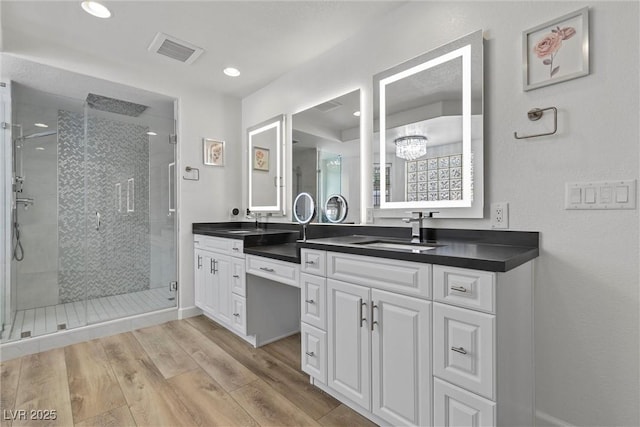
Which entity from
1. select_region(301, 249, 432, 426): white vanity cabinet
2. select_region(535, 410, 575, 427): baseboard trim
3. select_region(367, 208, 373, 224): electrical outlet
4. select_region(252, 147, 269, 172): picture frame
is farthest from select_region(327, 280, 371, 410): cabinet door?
select_region(252, 147, 269, 172): picture frame

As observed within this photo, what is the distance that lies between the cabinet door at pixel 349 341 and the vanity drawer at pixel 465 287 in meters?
0.37

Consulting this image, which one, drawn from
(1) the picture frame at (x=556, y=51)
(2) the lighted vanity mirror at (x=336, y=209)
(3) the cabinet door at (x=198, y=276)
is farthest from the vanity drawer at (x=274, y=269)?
(1) the picture frame at (x=556, y=51)

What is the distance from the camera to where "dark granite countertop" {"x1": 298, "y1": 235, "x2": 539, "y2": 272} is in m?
1.06

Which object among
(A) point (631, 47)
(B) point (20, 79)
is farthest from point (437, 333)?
(B) point (20, 79)

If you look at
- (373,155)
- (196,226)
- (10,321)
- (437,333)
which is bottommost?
(10,321)

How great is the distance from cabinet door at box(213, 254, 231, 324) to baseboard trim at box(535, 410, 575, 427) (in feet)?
6.92

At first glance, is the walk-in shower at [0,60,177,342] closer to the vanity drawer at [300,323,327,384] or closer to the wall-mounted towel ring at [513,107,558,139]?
the vanity drawer at [300,323,327,384]

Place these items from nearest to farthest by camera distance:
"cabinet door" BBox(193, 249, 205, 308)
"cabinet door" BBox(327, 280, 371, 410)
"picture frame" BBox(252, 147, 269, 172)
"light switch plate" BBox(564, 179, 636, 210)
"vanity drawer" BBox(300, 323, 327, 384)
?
"light switch plate" BBox(564, 179, 636, 210) < "cabinet door" BBox(327, 280, 371, 410) < "vanity drawer" BBox(300, 323, 327, 384) < "cabinet door" BBox(193, 249, 205, 308) < "picture frame" BBox(252, 147, 269, 172)

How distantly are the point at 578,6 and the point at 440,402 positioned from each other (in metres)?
1.77

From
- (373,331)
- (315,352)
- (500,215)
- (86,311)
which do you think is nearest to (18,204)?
(86,311)

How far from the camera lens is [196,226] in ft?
10.1

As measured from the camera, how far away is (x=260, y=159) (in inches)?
125

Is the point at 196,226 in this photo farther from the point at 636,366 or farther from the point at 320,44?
the point at 636,366

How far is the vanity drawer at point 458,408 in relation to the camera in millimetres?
1058
